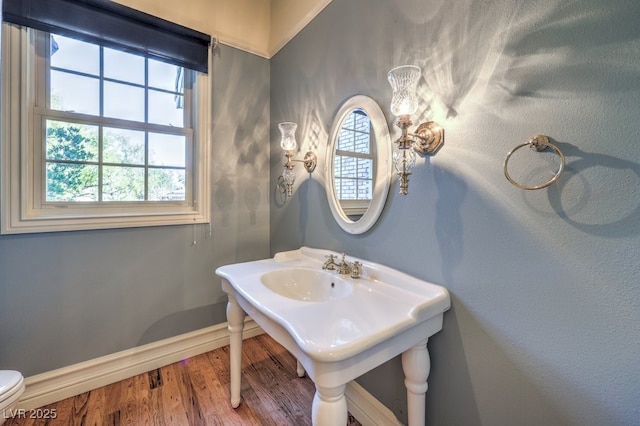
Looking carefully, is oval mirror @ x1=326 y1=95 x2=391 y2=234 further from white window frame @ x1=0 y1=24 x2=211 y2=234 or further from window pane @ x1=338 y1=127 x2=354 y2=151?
white window frame @ x1=0 y1=24 x2=211 y2=234

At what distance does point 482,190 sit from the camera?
909 mm

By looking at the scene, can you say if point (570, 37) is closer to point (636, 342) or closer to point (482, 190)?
point (482, 190)

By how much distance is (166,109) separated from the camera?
184 cm

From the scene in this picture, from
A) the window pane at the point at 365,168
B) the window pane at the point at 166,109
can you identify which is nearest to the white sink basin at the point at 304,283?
the window pane at the point at 365,168

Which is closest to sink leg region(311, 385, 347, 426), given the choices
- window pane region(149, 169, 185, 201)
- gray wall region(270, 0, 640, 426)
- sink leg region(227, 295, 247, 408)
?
gray wall region(270, 0, 640, 426)

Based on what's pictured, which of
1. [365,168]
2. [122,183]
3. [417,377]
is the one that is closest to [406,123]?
[365,168]

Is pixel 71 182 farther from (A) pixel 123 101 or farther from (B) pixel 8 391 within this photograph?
(B) pixel 8 391

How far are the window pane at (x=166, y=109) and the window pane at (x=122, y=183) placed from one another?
0.36 meters

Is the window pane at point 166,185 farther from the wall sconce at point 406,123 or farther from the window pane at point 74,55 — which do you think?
the wall sconce at point 406,123

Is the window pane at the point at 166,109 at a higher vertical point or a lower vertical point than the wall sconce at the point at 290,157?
higher

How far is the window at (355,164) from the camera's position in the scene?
52.1 inches

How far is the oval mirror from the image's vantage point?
4.10 feet

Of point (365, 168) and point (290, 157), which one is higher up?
point (290, 157)

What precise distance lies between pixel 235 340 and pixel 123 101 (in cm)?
160
